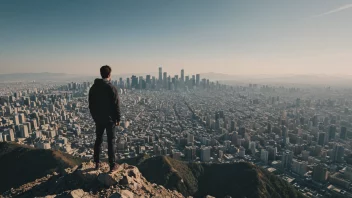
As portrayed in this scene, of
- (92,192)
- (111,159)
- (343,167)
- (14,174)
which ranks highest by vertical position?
(111,159)

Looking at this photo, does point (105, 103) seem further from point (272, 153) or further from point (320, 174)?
point (272, 153)

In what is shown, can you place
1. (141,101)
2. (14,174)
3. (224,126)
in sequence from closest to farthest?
(14,174), (224,126), (141,101)

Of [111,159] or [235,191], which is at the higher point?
[111,159]

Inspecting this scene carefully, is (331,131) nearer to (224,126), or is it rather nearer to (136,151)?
(224,126)

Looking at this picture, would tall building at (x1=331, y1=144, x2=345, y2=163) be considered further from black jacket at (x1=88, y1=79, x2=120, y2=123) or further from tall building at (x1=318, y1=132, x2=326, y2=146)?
black jacket at (x1=88, y1=79, x2=120, y2=123)

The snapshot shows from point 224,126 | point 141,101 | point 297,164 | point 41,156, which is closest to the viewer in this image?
point 41,156

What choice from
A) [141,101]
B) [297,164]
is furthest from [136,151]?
[141,101]

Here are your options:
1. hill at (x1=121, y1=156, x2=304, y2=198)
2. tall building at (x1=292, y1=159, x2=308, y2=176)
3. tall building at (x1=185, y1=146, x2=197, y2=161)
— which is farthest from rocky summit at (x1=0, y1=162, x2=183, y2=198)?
tall building at (x1=292, y1=159, x2=308, y2=176)
